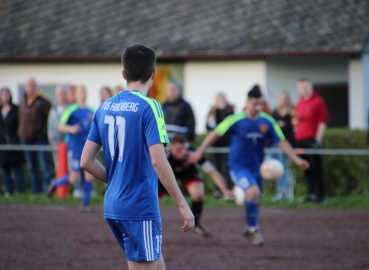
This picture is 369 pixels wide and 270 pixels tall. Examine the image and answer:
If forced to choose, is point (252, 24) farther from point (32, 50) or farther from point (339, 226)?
point (339, 226)

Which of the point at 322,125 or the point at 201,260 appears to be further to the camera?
the point at 322,125

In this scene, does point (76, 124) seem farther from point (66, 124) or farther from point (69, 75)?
point (69, 75)

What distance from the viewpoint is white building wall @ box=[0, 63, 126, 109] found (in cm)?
2333

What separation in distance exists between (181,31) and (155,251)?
17901 mm

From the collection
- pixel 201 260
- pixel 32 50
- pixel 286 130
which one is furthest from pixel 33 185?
pixel 201 260

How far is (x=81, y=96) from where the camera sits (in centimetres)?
1544

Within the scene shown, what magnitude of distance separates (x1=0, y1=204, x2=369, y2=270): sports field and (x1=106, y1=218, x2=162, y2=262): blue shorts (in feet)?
11.0

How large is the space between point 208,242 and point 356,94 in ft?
37.1

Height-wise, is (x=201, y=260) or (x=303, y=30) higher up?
(x=303, y=30)

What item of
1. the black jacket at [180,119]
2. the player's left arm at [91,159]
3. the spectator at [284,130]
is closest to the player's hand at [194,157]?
the black jacket at [180,119]

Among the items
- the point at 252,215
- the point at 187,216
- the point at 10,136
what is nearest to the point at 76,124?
the point at 10,136

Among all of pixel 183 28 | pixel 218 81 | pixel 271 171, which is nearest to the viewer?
pixel 271 171

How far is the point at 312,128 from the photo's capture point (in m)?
15.9

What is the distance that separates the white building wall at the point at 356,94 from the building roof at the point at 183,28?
1.76 feet
